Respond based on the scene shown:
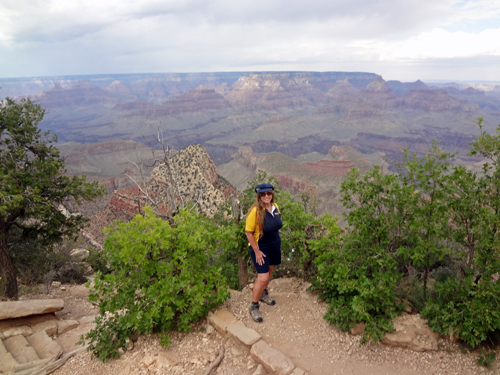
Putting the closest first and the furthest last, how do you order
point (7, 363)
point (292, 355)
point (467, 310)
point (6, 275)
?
point (467, 310)
point (292, 355)
point (7, 363)
point (6, 275)

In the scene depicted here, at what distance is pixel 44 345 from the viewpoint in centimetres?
607

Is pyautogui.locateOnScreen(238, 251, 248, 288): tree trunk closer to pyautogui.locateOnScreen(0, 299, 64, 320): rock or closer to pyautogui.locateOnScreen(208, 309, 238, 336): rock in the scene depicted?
pyautogui.locateOnScreen(208, 309, 238, 336): rock

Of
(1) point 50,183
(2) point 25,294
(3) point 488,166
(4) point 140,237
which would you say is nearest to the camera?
(3) point 488,166

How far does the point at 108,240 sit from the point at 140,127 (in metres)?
191

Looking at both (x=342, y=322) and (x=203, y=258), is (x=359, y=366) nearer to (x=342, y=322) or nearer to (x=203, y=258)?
(x=342, y=322)

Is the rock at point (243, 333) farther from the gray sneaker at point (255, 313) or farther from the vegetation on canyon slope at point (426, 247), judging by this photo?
the vegetation on canyon slope at point (426, 247)

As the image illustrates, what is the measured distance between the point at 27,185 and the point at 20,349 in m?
4.92

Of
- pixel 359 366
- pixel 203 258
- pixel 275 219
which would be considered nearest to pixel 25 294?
pixel 203 258

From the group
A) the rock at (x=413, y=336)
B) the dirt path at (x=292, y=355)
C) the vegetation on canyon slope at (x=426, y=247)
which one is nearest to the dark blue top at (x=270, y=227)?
the vegetation on canyon slope at (x=426, y=247)

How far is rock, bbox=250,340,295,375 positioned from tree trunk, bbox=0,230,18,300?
832 centimetres

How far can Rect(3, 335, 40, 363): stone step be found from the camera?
554cm

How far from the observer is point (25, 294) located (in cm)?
1027

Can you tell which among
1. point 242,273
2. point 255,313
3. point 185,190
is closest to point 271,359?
point 255,313

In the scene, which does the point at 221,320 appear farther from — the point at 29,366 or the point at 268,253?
the point at 29,366
